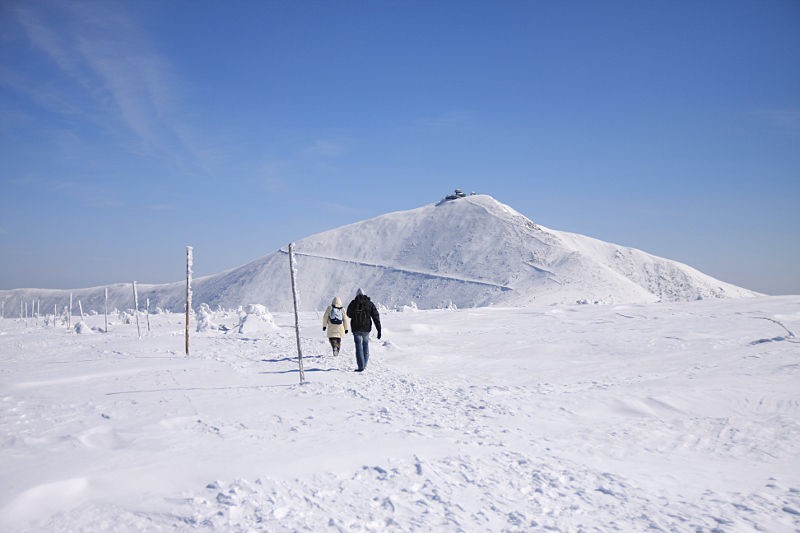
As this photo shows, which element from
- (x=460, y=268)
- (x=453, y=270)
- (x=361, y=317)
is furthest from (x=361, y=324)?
(x=460, y=268)

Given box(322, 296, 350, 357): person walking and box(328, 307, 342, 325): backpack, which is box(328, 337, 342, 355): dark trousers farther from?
box(328, 307, 342, 325): backpack

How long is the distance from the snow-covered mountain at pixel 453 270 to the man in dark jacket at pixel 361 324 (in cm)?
5851

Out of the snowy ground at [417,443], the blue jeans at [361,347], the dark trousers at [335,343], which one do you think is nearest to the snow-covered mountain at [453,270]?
the dark trousers at [335,343]

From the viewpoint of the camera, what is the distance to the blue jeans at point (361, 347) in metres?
12.8

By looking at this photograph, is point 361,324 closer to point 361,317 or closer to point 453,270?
point 361,317

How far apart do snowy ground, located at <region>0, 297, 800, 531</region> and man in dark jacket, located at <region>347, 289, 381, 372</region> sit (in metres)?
0.49

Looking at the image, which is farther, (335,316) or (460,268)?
(460,268)

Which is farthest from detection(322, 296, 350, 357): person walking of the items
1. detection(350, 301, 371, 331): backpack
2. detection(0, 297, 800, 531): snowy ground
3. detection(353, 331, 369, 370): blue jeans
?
detection(353, 331, 369, 370): blue jeans

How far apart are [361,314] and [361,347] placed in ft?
3.02

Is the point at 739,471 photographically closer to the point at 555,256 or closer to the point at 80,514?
the point at 80,514

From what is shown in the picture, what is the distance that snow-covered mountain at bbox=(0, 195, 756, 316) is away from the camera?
80.6 metres

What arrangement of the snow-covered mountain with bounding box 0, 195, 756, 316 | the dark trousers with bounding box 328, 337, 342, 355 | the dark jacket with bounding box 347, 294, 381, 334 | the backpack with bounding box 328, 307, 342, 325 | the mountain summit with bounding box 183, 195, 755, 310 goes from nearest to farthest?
1. the dark jacket with bounding box 347, 294, 381, 334
2. the backpack with bounding box 328, 307, 342, 325
3. the dark trousers with bounding box 328, 337, 342, 355
4. the mountain summit with bounding box 183, 195, 755, 310
5. the snow-covered mountain with bounding box 0, 195, 756, 316

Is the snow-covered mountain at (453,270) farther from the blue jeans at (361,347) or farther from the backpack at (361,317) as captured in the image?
the blue jeans at (361,347)

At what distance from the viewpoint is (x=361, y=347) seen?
42.3ft
